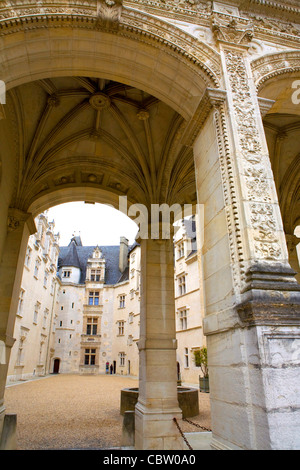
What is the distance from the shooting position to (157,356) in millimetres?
7430

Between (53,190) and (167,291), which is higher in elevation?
(53,190)

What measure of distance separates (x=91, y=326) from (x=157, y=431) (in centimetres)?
2752

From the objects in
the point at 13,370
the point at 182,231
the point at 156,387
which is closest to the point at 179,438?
the point at 156,387

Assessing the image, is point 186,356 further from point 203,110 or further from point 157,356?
point 203,110

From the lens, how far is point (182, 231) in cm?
2277

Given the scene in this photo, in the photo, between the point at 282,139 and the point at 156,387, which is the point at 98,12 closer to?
the point at 282,139

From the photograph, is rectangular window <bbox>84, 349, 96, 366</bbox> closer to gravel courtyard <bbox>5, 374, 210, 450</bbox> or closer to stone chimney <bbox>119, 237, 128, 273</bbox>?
stone chimney <bbox>119, 237, 128, 273</bbox>

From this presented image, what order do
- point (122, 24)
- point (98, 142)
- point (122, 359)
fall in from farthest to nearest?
point (122, 359) → point (98, 142) → point (122, 24)

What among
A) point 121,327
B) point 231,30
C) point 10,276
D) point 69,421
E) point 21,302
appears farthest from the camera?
point 121,327

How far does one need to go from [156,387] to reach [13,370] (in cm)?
1501

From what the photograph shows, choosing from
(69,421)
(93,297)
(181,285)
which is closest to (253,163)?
(69,421)

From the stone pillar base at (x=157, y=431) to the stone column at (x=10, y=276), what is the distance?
9.21ft

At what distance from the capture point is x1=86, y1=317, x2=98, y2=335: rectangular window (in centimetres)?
3259

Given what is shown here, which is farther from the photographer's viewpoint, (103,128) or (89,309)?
(89,309)
